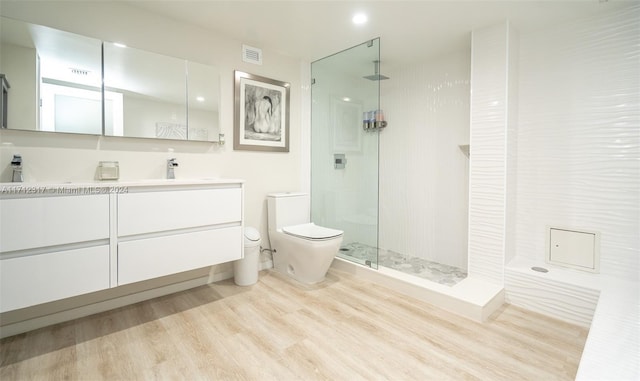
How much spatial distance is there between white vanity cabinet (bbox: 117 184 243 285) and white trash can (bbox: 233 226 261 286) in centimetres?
22

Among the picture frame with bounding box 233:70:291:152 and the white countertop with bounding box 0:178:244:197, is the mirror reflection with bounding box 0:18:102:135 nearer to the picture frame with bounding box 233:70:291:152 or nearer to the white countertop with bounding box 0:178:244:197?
the white countertop with bounding box 0:178:244:197

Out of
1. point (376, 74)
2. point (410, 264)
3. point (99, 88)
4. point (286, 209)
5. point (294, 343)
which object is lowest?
point (294, 343)

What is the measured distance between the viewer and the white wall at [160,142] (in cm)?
189

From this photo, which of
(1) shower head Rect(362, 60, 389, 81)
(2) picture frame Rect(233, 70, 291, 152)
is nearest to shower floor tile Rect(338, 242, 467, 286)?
(2) picture frame Rect(233, 70, 291, 152)

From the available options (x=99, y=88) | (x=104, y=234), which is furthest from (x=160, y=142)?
(x=104, y=234)

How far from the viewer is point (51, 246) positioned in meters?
1.61

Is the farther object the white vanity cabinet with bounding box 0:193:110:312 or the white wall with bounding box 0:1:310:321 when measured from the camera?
the white wall with bounding box 0:1:310:321

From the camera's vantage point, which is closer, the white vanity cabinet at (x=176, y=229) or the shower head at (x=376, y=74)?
the white vanity cabinet at (x=176, y=229)

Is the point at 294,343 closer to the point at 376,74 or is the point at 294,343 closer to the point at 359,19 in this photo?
the point at 376,74

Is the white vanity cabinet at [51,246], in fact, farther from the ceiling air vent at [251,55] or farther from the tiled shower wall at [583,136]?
the tiled shower wall at [583,136]

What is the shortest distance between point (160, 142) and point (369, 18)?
192 cm

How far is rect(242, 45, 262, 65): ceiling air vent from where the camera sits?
9.21 feet

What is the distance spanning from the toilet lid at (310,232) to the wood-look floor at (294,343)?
51 cm

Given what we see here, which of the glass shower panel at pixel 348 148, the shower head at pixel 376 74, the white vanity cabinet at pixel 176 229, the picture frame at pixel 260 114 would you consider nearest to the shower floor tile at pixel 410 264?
the glass shower panel at pixel 348 148
